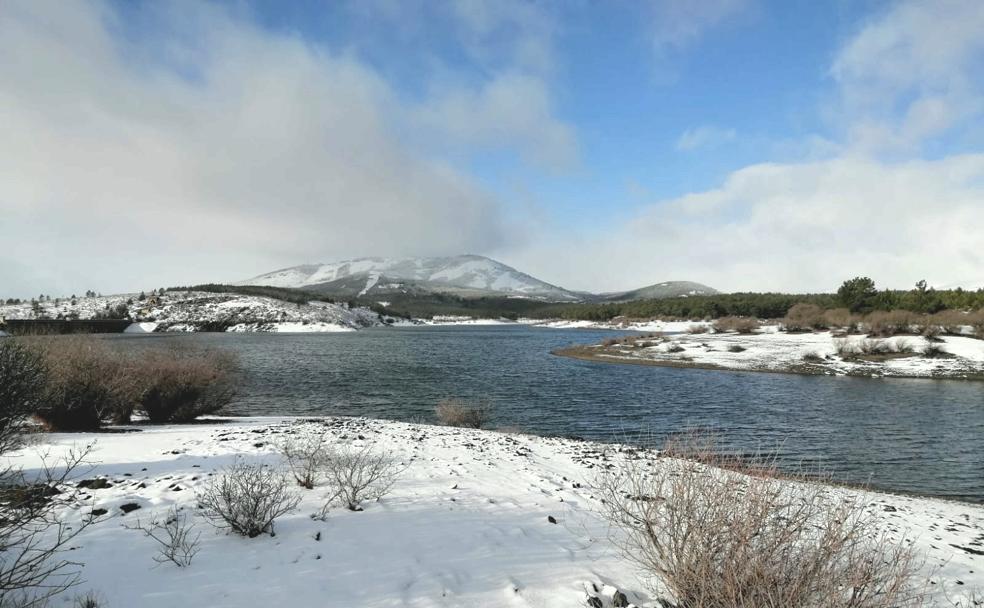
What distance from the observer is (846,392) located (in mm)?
36281

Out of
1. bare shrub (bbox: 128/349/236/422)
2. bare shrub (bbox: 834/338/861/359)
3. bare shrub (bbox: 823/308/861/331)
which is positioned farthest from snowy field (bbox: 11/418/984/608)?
bare shrub (bbox: 823/308/861/331)

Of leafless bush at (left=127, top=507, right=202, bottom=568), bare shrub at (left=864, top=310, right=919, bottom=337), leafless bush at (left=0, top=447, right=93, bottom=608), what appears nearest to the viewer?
leafless bush at (left=0, top=447, right=93, bottom=608)

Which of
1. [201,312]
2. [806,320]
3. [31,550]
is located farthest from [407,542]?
[201,312]

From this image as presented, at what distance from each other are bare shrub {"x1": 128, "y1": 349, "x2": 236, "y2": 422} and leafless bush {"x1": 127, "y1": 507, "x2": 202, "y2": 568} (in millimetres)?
15467

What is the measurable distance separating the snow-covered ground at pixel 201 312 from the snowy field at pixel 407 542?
153m

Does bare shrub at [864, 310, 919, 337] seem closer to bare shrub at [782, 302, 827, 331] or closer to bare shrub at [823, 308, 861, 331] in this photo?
bare shrub at [823, 308, 861, 331]

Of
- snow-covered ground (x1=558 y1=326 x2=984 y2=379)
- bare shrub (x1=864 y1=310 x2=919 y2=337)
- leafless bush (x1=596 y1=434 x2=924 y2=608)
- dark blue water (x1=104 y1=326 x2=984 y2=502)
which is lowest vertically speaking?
dark blue water (x1=104 y1=326 x2=984 y2=502)

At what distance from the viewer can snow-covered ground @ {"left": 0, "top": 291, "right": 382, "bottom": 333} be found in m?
154

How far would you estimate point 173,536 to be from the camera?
7234 millimetres

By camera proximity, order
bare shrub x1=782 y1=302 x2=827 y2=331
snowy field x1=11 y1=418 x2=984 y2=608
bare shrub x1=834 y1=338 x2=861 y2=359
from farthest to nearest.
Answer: bare shrub x1=782 y1=302 x2=827 y2=331 < bare shrub x1=834 y1=338 x2=861 y2=359 < snowy field x1=11 y1=418 x2=984 y2=608

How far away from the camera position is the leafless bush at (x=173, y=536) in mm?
6785

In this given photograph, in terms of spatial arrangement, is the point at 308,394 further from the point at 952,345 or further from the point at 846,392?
the point at 952,345

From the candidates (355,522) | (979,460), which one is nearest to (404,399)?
(355,522)

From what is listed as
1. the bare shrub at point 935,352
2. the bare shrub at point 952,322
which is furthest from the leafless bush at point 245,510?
the bare shrub at point 952,322
